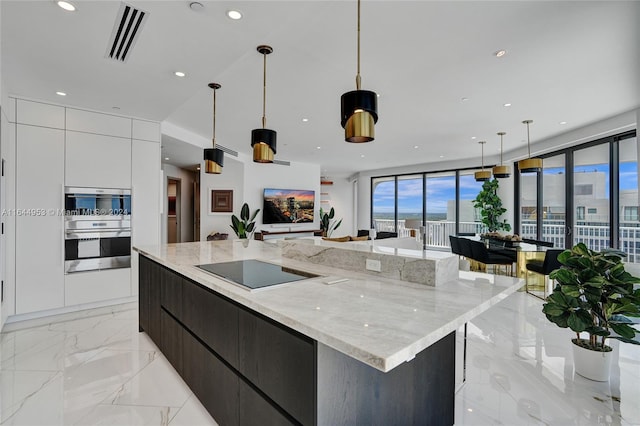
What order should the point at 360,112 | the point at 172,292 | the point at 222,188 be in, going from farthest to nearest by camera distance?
the point at 222,188 < the point at 172,292 < the point at 360,112

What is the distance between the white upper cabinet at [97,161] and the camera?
152 inches

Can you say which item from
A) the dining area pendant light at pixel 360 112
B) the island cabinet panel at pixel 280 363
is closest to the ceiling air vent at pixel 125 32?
→ the dining area pendant light at pixel 360 112

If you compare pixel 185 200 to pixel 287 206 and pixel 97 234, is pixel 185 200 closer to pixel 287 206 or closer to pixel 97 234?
pixel 287 206

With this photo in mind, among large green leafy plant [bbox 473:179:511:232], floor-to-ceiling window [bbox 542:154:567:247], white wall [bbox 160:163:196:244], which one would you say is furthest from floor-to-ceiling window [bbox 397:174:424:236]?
white wall [bbox 160:163:196:244]

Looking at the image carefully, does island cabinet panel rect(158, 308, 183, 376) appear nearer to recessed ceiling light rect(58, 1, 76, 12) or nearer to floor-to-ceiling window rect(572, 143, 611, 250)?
recessed ceiling light rect(58, 1, 76, 12)

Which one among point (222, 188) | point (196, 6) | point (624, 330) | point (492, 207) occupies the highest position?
point (196, 6)

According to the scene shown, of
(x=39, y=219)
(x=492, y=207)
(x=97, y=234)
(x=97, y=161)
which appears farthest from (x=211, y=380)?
(x=492, y=207)

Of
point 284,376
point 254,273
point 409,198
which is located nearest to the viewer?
point 284,376

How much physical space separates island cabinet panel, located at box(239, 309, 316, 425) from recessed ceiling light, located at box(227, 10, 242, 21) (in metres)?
1.82

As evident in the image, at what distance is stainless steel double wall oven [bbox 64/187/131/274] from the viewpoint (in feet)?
12.7

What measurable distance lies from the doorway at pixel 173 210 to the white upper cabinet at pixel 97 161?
15.8 ft

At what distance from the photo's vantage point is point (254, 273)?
198 cm

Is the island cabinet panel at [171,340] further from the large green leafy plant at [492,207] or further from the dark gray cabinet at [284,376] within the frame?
the large green leafy plant at [492,207]

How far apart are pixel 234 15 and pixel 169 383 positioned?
2.62 metres
